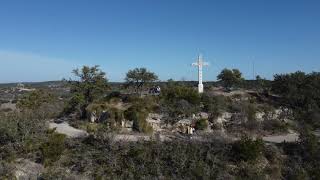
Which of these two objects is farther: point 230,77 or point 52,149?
point 230,77

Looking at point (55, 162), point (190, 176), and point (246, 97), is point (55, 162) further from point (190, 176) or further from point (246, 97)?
point (246, 97)

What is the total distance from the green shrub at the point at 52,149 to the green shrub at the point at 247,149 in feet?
31.6

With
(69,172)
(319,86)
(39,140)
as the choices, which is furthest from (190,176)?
(319,86)

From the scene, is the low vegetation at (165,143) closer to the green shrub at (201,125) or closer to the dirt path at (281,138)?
the green shrub at (201,125)

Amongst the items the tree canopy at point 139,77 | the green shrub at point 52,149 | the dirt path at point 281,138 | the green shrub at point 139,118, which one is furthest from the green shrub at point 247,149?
the tree canopy at point 139,77

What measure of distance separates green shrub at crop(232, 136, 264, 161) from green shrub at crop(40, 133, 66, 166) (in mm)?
9628

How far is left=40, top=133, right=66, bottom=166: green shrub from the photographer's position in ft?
74.2

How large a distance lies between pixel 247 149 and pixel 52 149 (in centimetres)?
1058

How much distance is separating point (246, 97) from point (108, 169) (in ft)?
76.4

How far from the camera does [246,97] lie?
4222cm

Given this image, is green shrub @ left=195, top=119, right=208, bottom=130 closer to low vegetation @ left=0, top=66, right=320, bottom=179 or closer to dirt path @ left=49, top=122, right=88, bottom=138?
low vegetation @ left=0, top=66, right=320, bottom=179

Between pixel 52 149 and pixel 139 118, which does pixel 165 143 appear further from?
pixel 52 149

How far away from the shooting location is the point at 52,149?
23.0m

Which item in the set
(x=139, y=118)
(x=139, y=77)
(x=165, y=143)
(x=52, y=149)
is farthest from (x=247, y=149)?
(x=139, y=77)
